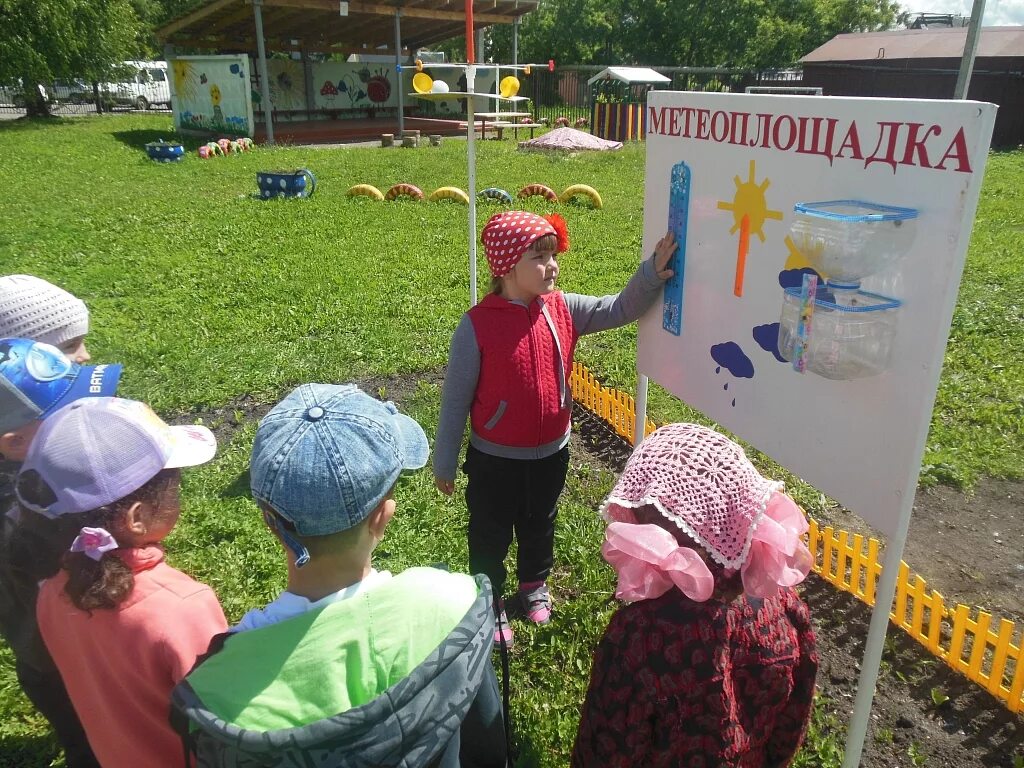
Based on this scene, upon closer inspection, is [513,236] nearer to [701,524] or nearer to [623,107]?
[701,524]

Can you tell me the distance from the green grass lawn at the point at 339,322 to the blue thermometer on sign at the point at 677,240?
1.29 m

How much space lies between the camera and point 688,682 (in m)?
1.40

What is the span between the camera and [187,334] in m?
6.13

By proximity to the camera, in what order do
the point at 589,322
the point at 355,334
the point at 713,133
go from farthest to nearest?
the point at 355,334
the point at 589,322
the point at 713,133

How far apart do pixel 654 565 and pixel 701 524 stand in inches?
4.7

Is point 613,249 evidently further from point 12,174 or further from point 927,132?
point 12,174

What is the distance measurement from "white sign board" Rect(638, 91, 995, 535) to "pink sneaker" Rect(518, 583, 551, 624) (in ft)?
3.50

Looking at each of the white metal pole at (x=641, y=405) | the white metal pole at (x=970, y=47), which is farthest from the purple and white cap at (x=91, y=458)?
the white metal pole at (x=970, y=47)

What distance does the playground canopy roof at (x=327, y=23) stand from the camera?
19953mm

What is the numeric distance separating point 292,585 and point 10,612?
3.64ft

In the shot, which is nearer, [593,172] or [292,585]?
[292,585]

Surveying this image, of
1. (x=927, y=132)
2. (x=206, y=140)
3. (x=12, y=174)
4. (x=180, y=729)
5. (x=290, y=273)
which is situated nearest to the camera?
(x=180, y=729)

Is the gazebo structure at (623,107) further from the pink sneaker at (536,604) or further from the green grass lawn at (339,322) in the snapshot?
the pink sneaker at (536,604)

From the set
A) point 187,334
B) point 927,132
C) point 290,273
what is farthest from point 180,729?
point 290,273
